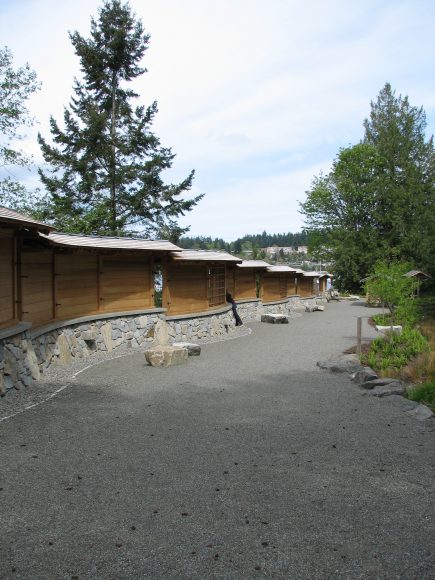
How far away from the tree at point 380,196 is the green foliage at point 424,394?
27.3 m

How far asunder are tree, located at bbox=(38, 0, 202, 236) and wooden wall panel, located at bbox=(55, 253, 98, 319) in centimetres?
1169

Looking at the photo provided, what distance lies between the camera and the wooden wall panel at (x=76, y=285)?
Answer: 1121 centimetres

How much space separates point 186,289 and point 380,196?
2615 cm

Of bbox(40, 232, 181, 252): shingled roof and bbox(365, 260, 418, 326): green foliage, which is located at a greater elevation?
bbox(40, 232, 181, 252): shingled roof

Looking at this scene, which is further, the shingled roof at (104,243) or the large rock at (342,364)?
the shingled roof at (104,243)

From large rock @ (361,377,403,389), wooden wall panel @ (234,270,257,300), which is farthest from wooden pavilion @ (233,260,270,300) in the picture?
large rock @ (361,377,403,389)

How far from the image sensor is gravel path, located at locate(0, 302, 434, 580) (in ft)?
10.6

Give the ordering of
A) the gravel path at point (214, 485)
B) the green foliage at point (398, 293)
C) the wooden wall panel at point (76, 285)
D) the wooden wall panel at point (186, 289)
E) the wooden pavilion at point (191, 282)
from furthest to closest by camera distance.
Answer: the green foliage at point (398, 293) < the wooden wall panel at point (186, 289) < the wooden pavilion at point (191, 282) < the wooden wall panel at point (76, 285) < the gravel path at point (214, 485)

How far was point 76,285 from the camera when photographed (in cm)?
1181

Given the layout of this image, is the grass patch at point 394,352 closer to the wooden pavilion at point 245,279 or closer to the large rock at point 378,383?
the large rock at point 378,383

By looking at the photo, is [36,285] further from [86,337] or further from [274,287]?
[274,287]

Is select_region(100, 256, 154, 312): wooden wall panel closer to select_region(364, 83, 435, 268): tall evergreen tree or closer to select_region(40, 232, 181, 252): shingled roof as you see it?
select_region(40, 232, 181, 252): shingled roof

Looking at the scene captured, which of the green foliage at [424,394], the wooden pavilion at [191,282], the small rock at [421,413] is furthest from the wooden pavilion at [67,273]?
the green foliage at [424,394]

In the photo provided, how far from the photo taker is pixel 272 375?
9.90m
